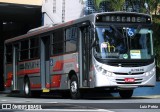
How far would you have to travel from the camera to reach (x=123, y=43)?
61.6ft

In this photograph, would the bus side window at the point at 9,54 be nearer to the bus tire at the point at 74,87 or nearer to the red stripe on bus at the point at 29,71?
the red stripe on bus at the point at 29,71

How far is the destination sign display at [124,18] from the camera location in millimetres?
18883

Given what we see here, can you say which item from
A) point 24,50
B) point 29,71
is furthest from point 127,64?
point 24,50

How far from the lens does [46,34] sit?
2227cm

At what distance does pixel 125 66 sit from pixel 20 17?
21941mm

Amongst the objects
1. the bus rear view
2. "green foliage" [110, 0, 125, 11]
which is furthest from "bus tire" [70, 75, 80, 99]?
"green foliage" [110, 0, 125, 11]

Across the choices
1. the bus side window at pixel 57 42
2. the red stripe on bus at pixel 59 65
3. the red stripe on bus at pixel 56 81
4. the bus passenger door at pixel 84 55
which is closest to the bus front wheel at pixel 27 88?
the red stripe on bus at pixel 56 81

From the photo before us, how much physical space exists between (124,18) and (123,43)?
3.69ft

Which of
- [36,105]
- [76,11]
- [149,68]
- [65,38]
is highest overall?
[76,11]

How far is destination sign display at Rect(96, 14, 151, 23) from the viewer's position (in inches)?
743

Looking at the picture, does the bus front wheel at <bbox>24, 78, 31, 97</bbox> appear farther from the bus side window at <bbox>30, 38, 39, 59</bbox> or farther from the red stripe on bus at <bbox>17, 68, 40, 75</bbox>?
the bus side window at <bbox>30, 38, 39, 59</bbox>

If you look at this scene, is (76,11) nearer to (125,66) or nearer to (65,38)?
(65,38)

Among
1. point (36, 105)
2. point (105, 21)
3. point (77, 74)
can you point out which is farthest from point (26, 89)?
point (36, 105)

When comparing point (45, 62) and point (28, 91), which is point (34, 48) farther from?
point (28, 91)
